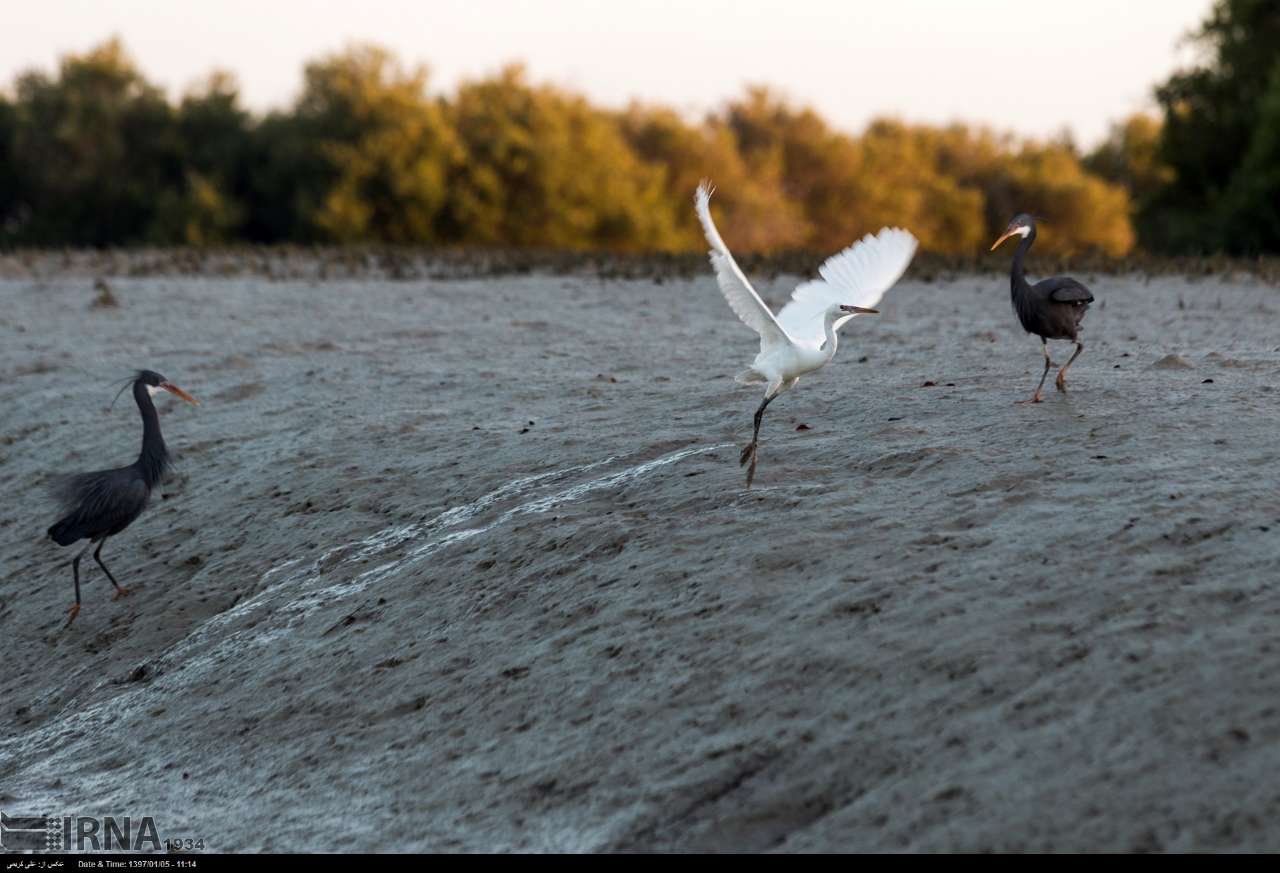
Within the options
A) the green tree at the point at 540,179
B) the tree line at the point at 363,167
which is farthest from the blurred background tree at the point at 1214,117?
the green tree at the point at 540,179

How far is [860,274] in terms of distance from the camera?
347 inches

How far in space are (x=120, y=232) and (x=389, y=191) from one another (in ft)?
31.5

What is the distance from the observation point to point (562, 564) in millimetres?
7578

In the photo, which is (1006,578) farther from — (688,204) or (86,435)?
(688,204)

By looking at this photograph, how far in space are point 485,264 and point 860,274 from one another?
1328 cm

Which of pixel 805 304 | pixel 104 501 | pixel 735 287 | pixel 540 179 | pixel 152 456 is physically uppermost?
pixel 540 179

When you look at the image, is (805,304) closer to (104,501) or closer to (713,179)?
(104,501)

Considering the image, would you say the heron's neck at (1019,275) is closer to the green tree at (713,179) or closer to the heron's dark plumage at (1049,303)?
the heron's dark plumage at (1049,303)

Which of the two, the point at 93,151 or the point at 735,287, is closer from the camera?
the point at 735,287

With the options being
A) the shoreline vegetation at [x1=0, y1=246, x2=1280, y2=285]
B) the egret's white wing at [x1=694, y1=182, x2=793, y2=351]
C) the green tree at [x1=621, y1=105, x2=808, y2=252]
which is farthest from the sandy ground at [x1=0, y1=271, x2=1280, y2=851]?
the green tree at [x1=621, y1=105, x2=808, y2=252]

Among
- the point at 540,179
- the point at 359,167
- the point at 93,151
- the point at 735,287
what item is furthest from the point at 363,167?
the point at 735,287

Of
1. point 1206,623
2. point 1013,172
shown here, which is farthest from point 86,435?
point 1013,172

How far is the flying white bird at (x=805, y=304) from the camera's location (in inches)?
284

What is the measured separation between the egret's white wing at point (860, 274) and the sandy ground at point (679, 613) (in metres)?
0.78
